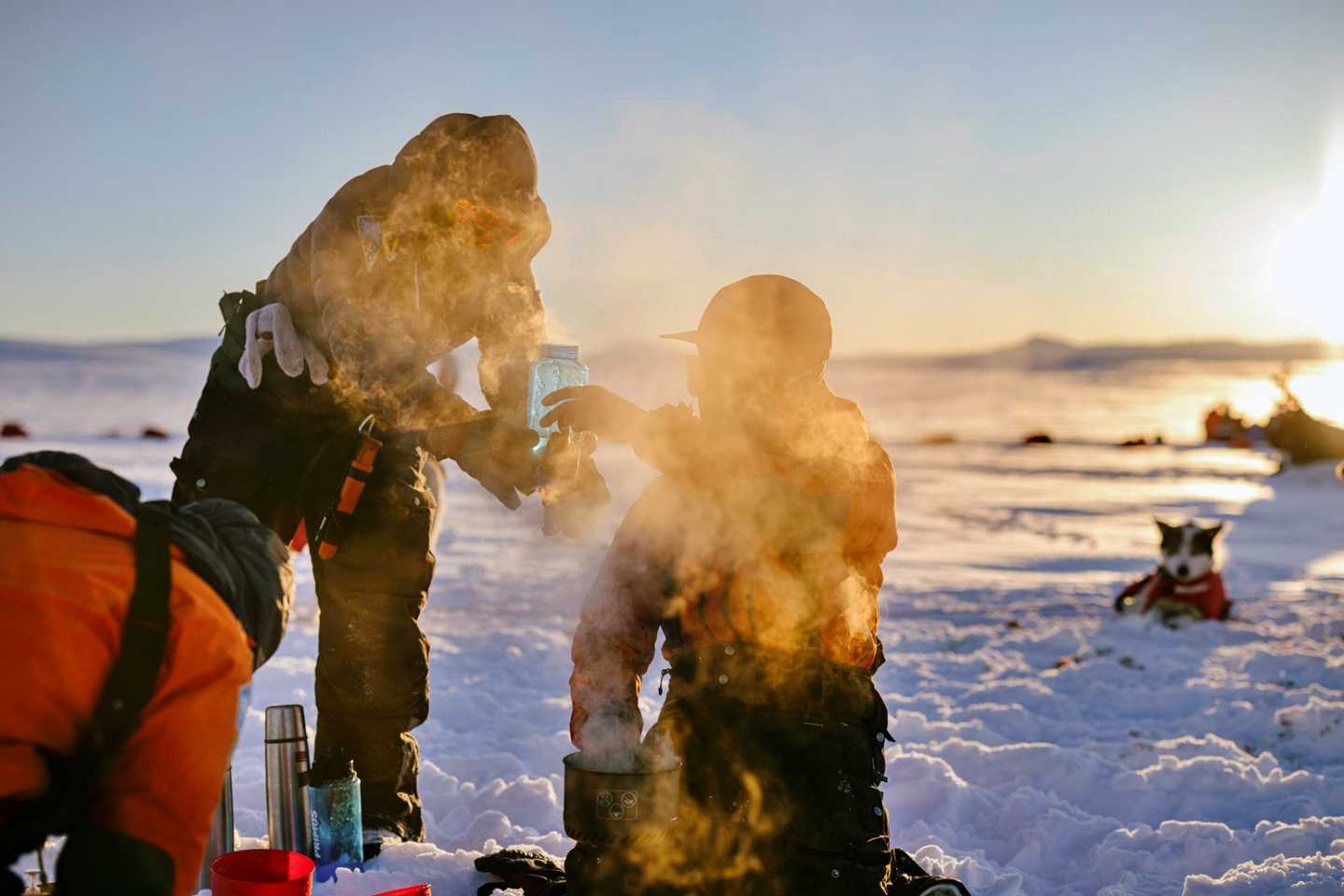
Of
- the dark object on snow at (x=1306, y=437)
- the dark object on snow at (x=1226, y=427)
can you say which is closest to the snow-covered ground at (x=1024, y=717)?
the dark object on snow at (x=1306, y=437)

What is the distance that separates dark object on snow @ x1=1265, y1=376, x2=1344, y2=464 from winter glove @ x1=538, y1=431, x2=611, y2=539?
27.0 metres

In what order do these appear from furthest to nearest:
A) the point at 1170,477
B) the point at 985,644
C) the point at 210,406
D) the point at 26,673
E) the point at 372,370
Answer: the point at 1170,477 < the point at 985,644 < the point at 210,406 < the point at 372,370 < the point at 26,673

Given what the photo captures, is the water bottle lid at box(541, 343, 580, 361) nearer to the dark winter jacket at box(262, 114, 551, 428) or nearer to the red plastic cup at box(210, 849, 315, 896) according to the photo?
the dark winter jacket at box(262, 114, 551, 428)

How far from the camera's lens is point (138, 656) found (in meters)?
2.15

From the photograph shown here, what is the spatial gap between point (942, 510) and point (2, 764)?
1837 centimetres

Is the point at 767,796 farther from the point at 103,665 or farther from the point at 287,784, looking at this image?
the point at 103,665

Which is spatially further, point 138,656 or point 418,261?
point 418,261

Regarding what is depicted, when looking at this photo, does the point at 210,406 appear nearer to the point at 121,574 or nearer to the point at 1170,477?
the point at 121,574

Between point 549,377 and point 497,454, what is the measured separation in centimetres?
31

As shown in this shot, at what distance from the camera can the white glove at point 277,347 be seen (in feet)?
14.8

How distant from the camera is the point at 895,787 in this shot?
5512mm

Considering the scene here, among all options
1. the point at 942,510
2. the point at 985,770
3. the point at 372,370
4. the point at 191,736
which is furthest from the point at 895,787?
the point at 942,510

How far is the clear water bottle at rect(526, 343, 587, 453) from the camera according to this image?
160 inches

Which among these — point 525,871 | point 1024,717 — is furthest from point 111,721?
point 1024,717
